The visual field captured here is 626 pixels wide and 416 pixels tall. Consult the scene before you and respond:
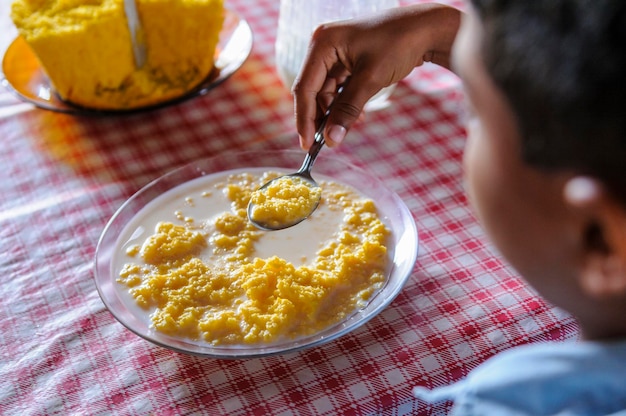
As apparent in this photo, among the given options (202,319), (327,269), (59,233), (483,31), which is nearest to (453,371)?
(327,269)

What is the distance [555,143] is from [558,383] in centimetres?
21

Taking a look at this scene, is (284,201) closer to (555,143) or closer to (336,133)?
(336,133)

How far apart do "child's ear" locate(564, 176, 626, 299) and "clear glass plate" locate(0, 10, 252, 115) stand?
830 millimetres

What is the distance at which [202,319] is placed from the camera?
34.1 inches

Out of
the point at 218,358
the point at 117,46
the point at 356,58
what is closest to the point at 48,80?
the point at 117,46

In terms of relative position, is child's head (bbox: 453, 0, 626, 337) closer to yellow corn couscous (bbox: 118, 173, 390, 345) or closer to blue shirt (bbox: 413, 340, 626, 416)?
blue shirt (bbox: 413, 340, 626, 416)

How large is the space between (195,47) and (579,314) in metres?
0.89

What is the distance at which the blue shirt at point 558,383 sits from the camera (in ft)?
1.95

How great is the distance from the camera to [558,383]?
0.60 metres

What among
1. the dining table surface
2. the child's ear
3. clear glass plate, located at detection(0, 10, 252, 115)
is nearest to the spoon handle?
the dining table surface

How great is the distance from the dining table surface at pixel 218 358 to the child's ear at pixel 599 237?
321 mm

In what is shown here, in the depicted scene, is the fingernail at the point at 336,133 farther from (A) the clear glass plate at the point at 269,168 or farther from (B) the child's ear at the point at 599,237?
(B) the child's ear at the point at 599,237

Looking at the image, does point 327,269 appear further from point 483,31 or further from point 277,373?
point 483,31

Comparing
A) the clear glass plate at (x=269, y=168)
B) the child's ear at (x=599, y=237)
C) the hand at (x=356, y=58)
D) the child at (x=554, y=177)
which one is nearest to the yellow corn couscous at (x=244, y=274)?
the clear glass plate at (x=269, y=168)
